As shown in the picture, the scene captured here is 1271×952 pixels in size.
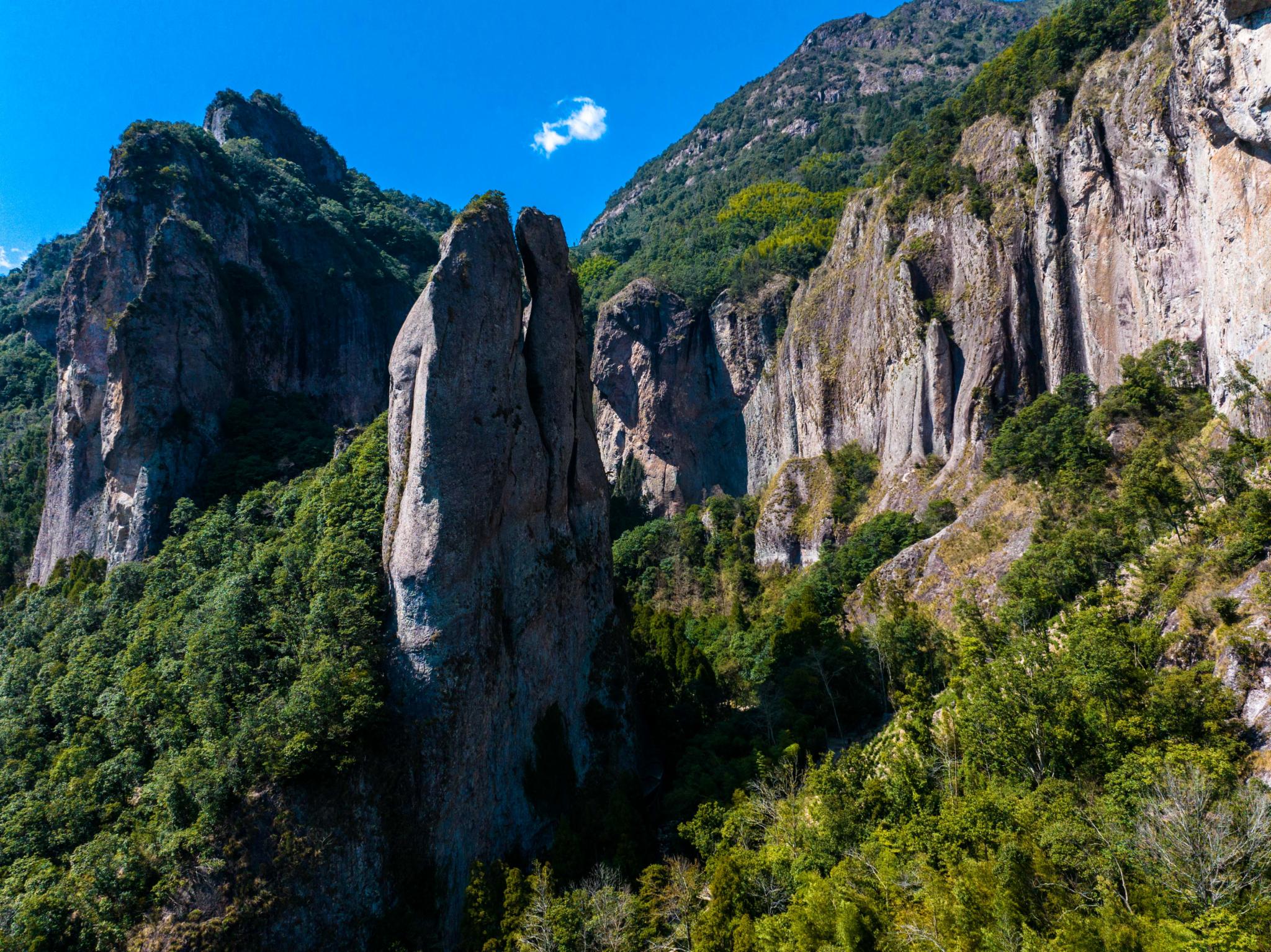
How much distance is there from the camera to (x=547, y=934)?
918 inches

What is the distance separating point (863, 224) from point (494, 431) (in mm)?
53774

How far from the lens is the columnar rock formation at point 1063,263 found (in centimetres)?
3275

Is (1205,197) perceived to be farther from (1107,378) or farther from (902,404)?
(902,404)

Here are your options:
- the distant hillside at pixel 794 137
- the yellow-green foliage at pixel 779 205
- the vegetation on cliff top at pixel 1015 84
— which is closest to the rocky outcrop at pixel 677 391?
the distant hillside at pixel 794 137

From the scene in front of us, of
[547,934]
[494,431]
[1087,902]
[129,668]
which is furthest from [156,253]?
[1087,902]

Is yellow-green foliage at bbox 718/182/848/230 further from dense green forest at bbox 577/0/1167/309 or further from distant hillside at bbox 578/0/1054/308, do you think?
Result: distant hillside at bbox 578/0/1054/308

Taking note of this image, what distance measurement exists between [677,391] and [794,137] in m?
82.2

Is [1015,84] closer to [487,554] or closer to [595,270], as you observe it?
[487,554]

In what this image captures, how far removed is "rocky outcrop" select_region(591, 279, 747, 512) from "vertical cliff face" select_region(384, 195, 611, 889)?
159 ft

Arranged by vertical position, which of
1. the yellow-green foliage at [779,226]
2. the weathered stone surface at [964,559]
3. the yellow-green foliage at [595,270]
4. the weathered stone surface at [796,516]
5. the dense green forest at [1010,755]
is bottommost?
the dense green forest at [1010,755]

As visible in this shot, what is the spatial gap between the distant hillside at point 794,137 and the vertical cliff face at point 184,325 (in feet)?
128

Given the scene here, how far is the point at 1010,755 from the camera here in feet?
80.4

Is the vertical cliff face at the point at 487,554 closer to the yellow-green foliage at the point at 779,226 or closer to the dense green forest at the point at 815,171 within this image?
the dense green forest at the point at 815,171

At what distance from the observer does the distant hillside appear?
339 feet
